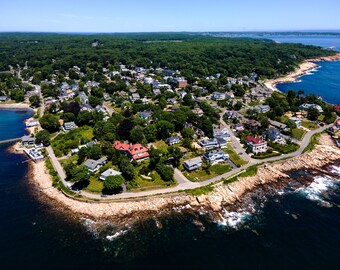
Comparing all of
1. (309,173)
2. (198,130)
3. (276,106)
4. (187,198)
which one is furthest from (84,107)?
(309,173)

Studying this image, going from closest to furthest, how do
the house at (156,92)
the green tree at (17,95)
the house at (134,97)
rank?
the house at (134,97) → the green tree at (17,95) → the house at (156,92)

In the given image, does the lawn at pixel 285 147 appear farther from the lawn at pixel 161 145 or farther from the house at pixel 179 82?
the house at pixel 179 82

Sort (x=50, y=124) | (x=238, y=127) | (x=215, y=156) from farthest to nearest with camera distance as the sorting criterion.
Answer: (x=50, y=124)
(x=238, y=127)
(x=215, y=156)

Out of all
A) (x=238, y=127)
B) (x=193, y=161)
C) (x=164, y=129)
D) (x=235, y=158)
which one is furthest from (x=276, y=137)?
(x=164, y=129)

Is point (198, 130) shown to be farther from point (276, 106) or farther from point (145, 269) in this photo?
point (145, 269)

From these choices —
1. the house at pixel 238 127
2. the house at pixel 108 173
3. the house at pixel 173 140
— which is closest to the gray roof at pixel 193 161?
the house at pixel 173 140

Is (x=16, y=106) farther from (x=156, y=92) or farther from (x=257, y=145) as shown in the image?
(x=257, y=145)
